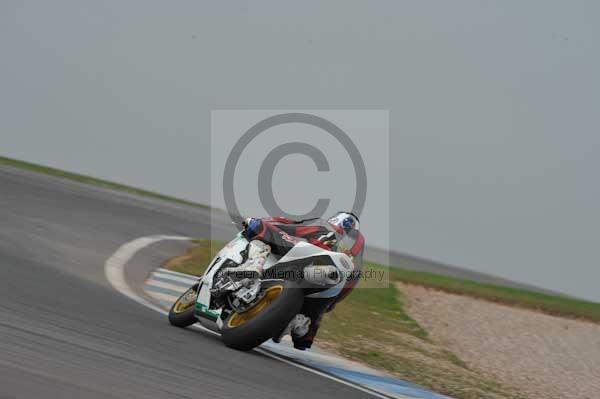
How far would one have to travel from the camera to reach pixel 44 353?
4887 mm

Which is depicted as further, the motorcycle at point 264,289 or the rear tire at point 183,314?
the rear tire at point 183,314

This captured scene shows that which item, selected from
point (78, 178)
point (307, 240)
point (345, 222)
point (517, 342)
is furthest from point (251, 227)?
point (78, 178)

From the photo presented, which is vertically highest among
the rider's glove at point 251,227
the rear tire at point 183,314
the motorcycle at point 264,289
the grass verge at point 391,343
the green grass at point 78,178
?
the green grass at point 78,178

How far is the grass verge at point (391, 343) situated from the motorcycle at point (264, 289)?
1.79m

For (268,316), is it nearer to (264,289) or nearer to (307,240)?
(264,289)

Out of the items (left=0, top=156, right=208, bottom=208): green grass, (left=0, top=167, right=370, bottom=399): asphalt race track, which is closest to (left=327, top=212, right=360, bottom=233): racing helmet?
(left=0, top=167, right=370, bottom=399): asphalt race track

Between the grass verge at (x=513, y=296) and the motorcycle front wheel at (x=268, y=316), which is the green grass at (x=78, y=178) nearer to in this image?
the grass verge at (x=513, y=296)

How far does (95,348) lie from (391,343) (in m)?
Answer: 5.34

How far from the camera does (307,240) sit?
275 inches

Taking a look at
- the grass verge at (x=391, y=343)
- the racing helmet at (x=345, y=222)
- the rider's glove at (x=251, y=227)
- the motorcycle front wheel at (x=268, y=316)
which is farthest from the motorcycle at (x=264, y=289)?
the grass verge at (x=391, y=343)

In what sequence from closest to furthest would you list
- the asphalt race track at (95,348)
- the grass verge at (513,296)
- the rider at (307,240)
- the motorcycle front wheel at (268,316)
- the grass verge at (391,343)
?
the asphalt race track at (95,348)
the motorcycle front wheel at (268,316)
the rider at (307,240)
the grass verge at (391,343)
the grass verge at (513,296)

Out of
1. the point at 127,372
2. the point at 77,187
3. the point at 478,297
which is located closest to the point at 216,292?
the point at 127,372

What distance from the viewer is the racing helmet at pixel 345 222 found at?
7070 mm

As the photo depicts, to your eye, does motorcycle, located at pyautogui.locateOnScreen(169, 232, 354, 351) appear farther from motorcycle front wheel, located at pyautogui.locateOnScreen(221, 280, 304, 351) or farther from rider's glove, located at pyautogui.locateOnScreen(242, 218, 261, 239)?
rider's glove, located at pyautogui.locateOnScreen(242, 218, 261, 239)
